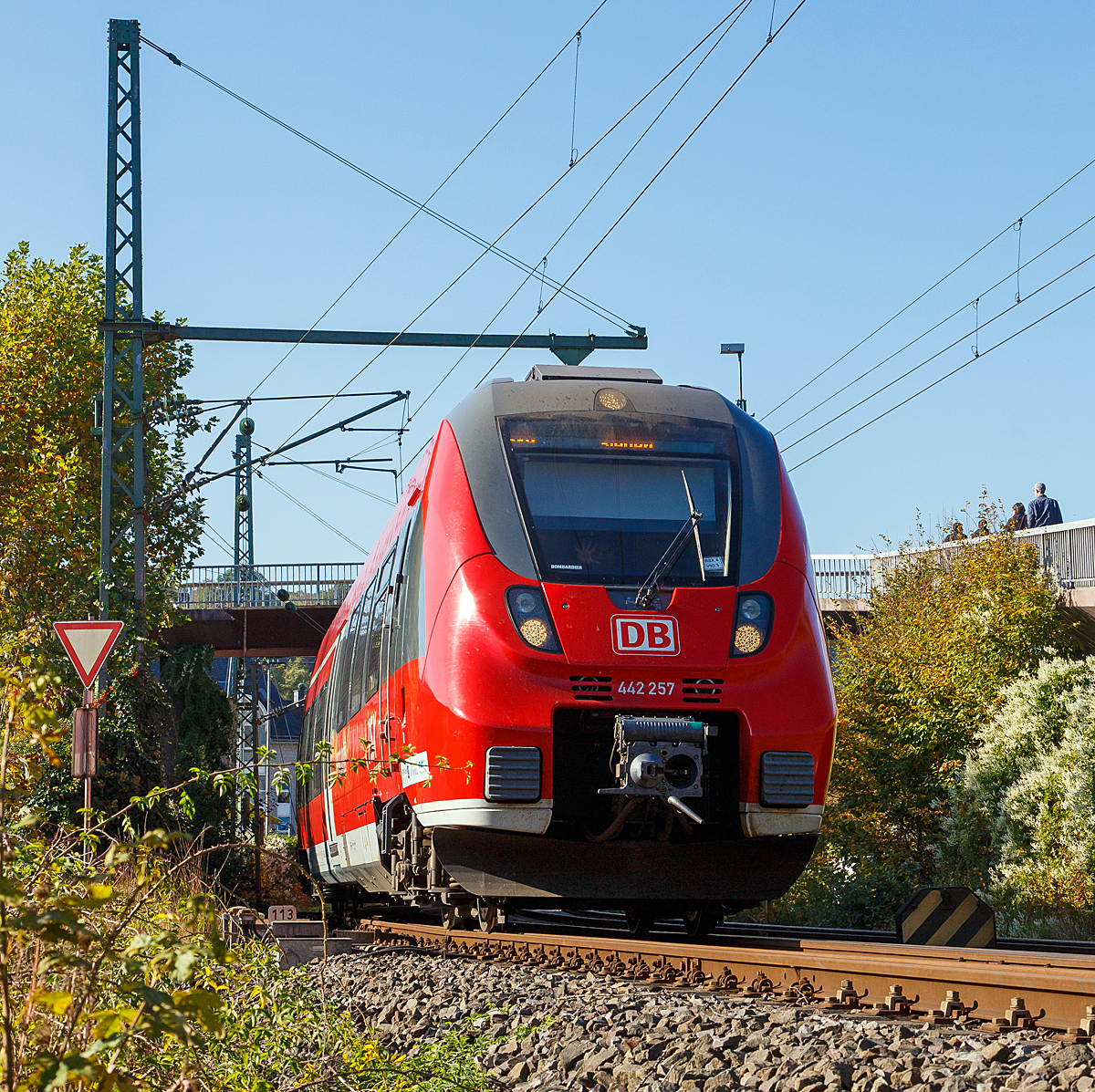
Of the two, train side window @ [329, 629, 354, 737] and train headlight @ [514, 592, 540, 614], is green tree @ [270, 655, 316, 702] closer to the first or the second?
train side window @ [329, 629, 354, 737]

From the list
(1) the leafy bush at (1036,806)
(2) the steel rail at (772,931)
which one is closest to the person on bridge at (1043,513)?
(1) the leafy bush at (1036,806)

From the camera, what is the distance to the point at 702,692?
901 cm

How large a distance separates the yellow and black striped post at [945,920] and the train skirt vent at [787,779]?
36.0 inches

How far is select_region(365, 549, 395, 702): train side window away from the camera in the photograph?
11930 millimetres

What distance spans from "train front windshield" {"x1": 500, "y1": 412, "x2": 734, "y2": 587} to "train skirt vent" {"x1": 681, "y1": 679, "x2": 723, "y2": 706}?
69 centimetres

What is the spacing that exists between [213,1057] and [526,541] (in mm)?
4988

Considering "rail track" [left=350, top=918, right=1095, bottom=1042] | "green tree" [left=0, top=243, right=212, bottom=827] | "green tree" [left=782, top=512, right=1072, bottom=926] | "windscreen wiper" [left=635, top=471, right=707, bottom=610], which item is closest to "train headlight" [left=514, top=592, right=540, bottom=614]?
"windscreen wiper" [left=635, top=471, right=707, bottom=610]

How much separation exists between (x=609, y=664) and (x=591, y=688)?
19 centimetres

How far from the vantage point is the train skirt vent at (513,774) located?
8.67m

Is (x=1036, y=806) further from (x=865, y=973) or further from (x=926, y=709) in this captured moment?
(x=865, y=973)

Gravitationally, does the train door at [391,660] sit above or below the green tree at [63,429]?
below

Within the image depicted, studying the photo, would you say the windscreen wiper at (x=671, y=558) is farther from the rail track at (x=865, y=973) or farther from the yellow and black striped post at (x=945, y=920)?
the yellow and black striped post at (x=945, y=920)

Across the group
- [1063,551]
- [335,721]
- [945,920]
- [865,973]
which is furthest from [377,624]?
[1063,551]

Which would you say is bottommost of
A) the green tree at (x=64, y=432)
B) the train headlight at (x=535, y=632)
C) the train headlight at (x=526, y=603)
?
the train headlight at (x=535, y=632)
